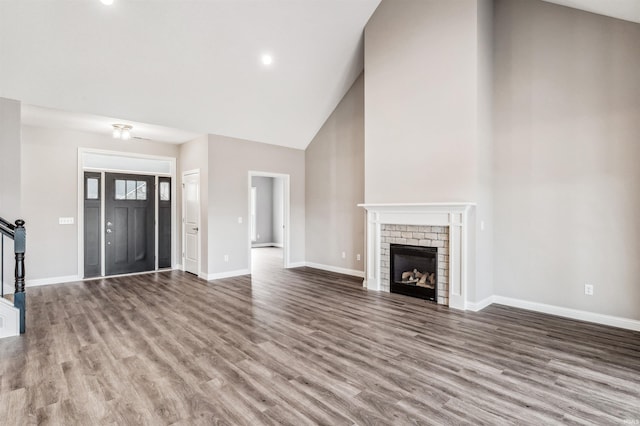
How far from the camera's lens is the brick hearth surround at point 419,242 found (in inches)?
175

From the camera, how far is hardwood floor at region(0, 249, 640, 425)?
2102mm

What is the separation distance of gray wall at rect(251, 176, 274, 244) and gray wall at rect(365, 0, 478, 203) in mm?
7319

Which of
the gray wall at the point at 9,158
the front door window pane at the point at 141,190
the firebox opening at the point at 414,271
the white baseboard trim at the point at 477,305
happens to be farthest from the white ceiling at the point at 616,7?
the front door window pane at the point at 141,190

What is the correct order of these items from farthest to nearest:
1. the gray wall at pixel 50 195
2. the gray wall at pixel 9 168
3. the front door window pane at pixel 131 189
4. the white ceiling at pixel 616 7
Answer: the front door window pane at pixel 131 189 < the gray wall at pixel 50 195 < the gray wall at pixel 9 168 < the white ceiling at pixel 616 7

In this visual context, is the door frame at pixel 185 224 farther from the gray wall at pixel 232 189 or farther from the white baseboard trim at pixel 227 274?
the gray wall at pixel 232 189

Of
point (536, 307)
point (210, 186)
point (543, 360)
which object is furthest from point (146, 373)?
point (536, 307)

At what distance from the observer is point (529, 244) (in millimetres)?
4273

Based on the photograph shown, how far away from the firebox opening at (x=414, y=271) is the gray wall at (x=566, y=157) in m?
0.92

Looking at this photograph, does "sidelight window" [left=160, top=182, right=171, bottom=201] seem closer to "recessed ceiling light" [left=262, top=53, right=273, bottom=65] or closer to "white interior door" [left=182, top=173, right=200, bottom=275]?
"white interior door" [left=182, top=173, right=200, bottom=275]

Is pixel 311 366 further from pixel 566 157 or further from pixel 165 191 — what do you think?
pixel 165 191

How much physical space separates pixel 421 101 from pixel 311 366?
3828 millimetres

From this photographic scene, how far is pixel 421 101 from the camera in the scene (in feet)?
15.1

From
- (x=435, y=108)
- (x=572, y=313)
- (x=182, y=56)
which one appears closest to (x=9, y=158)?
(x=182, y=56)

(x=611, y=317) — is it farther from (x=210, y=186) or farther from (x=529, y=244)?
(x=210, y=186)
